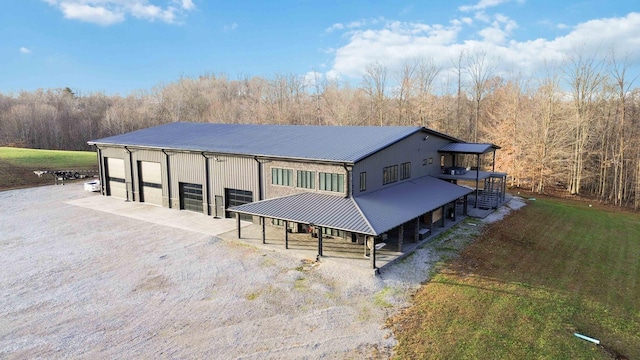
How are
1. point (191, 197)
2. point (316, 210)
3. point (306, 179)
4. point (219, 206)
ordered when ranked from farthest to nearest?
1. point (191, 197)
2. point (219, 206)
3. point (306, 179)
4. point (316, 210)

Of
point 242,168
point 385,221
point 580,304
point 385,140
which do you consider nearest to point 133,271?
point 242,168

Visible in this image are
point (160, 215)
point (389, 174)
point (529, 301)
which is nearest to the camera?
point (529, 301)

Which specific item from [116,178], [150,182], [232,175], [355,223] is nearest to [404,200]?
Answer: [355,223]

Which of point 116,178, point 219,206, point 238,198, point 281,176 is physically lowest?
point 219,206

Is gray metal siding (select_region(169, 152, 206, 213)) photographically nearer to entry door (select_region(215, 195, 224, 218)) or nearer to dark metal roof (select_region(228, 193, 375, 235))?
entry door (select_region(215, 195, 224, 218))

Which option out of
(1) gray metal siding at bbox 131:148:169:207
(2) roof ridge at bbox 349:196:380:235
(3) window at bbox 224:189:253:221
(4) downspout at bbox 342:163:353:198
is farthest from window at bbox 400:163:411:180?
(1) gray metal siding at bbox 131:148:169:207

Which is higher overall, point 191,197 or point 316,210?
point 316,210

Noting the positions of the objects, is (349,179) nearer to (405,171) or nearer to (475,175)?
(405,171)

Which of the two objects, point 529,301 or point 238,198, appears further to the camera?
point 238,198
